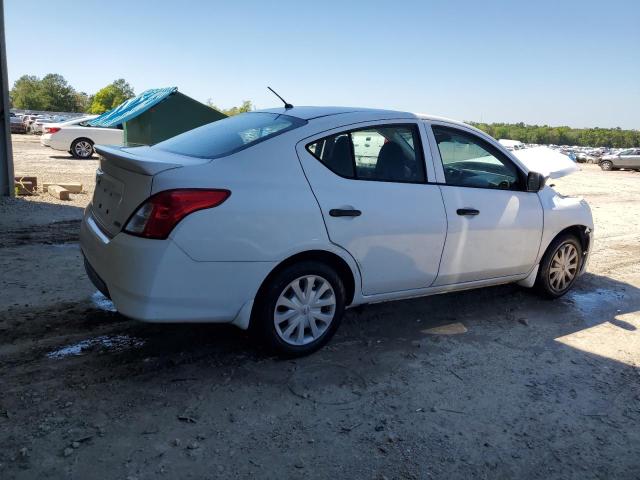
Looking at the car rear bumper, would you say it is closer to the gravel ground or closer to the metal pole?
the gravel ground

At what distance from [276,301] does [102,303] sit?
1.93m

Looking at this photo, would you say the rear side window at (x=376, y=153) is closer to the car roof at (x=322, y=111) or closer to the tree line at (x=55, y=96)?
the car roof at (x=322, y=111)

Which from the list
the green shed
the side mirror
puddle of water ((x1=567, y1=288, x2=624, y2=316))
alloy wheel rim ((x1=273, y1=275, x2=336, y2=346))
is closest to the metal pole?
the green shed

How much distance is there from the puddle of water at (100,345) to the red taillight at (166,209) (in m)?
1.08

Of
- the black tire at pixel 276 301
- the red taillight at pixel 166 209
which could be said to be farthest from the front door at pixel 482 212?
the red taillight at pixel 166 209

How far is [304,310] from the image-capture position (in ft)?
11.7

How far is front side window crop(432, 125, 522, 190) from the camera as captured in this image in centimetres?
419

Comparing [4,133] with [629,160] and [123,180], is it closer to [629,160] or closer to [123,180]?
[123,180]

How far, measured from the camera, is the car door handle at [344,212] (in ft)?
11.5

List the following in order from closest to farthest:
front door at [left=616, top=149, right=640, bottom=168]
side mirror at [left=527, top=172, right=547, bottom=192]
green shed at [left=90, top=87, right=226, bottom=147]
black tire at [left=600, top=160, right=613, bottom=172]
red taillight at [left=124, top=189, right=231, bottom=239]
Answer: red taillight at [left=124, top=189, right=231, bottom=239] < side mirror at [left=527, top=172, right=547, bottom=192] < green shed at [left=90, top=87, right=226, bottom=147] < front door at [left=616, top=149, right=640, bottom=168] < black tire at [left=600, top=160, right=613, bottom=172]

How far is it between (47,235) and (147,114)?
10.9 ft

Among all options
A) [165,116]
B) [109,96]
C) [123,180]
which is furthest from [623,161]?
[109,96]

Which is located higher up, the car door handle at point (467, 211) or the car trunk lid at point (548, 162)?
the car trunk lid at point (548, 162)

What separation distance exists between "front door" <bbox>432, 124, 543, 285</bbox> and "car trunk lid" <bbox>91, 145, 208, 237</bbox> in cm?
199
